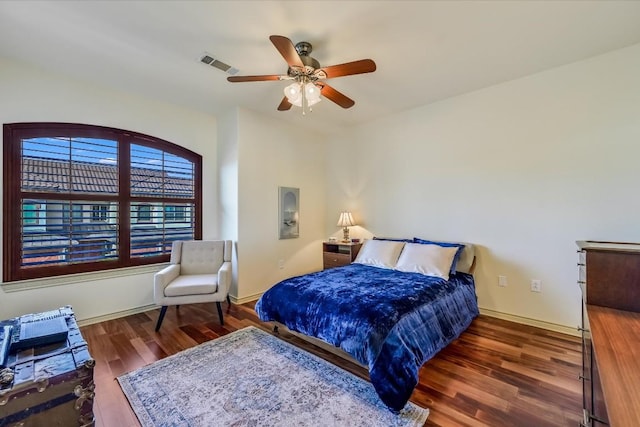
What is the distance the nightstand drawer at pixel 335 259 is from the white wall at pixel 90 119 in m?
1.84

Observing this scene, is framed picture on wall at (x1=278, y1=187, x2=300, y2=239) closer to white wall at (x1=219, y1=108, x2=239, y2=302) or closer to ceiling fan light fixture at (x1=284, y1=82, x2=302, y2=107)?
white wall at (x1=219, y1=108, x2=239, y2=302)

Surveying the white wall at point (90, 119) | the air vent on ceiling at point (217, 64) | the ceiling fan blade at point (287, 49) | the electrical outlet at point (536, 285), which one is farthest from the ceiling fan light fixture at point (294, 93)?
the electrical outlet at point (536, 285)

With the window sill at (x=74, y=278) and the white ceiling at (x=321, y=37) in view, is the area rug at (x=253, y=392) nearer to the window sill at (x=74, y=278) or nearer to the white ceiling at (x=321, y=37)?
the window sill at (x=74, y=278)

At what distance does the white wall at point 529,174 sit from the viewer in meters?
2.53

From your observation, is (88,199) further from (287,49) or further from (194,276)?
(287,49)

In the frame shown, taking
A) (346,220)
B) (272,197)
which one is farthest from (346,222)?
(272,197)

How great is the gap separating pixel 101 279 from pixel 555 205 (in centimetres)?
496

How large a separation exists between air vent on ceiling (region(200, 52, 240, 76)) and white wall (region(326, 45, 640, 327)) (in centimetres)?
230

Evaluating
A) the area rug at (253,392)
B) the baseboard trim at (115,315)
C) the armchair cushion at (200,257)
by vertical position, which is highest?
the armchair cushion at (200,257)

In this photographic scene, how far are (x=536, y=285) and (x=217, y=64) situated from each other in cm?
394

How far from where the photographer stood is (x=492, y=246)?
3.20 m

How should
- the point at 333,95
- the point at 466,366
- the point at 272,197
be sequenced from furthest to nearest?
1. the point at 272,197
2. the point at 333,95
3. the point at 466,366

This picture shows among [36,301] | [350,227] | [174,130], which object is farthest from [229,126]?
[36,301]

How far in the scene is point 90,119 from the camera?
10.2 feet
